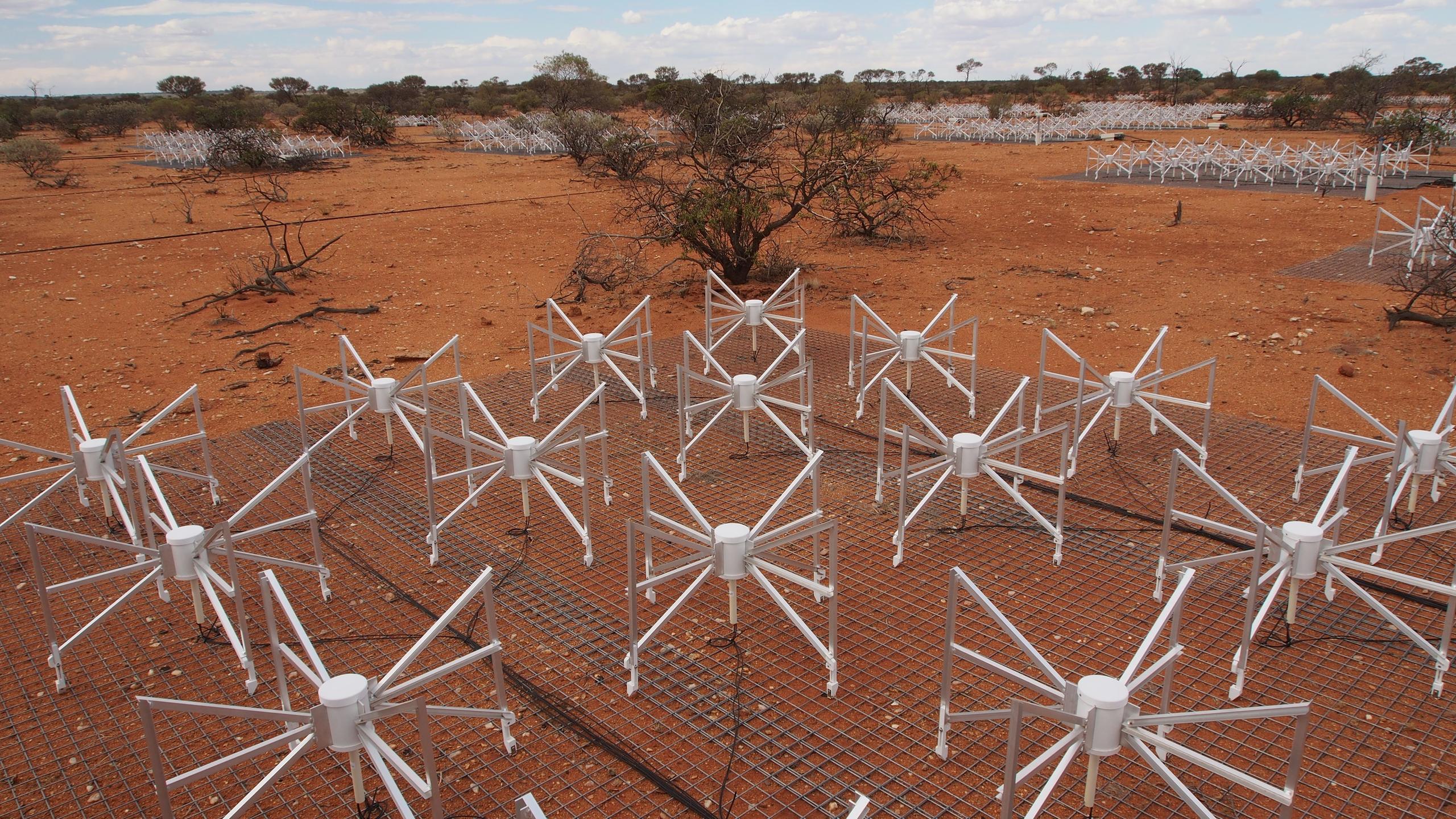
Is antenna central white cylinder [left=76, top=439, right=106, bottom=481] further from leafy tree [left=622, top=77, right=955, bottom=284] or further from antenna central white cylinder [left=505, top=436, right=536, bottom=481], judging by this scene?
leafy tree [left=622, top=77, right=955, bottom=284]

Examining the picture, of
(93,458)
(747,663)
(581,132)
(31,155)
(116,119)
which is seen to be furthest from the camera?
(116,119)

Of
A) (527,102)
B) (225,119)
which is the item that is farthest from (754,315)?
(527,102)

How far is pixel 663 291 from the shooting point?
49.0ft

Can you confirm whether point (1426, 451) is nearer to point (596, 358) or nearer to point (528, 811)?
point (528, 811)

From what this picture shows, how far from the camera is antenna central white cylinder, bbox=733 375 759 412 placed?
7.48 meters

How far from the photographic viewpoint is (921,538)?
6.64 metres

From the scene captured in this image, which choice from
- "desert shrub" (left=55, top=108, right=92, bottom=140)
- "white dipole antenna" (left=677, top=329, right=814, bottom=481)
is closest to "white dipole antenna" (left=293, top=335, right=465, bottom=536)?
"white dipole antenna" (left=677, top=329, right=814, bottom=481)

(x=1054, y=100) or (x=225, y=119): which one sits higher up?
(x=1054, y=100)

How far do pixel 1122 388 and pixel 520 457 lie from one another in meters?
4.70

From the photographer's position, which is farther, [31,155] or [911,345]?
[31,155]

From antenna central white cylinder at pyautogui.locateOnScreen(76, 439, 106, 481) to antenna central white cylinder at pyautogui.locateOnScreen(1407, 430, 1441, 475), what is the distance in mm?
8765

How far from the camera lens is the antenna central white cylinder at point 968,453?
19.9 ft

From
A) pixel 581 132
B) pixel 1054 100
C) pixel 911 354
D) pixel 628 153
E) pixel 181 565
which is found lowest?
pixel 181 565

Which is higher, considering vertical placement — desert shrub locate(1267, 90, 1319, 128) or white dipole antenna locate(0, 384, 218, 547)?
desert shrub locate(1267, 90, 1319, 128)
